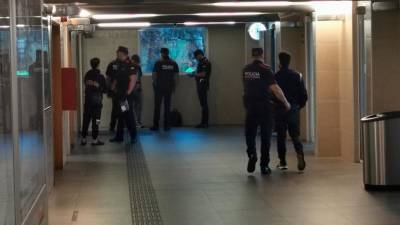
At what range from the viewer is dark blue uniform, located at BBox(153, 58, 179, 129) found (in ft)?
59.6

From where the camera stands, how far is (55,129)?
36.8ft

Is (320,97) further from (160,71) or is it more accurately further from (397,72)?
(160,71)

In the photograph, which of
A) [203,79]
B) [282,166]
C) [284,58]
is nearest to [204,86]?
[203,79]

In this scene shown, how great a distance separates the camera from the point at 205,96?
18891mm

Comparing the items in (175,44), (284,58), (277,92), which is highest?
(175,44)

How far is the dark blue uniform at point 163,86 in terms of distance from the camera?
18.2 m

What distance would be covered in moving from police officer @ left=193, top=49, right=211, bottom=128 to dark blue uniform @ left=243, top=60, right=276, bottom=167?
325 inches

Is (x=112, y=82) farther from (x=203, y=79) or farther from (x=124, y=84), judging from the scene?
(x=203, y=79)

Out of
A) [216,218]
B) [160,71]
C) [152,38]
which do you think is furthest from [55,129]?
[152,38]

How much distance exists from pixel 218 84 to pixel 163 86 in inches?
87.2

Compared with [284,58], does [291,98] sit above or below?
below

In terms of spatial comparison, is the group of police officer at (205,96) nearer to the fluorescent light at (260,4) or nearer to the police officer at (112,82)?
the police officer at (112,82)

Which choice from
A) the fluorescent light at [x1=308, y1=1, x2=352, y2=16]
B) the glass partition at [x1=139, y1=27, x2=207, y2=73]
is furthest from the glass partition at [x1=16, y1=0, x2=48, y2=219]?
the glass partition at [x1=139, y1=27, x2=207, y2=73]

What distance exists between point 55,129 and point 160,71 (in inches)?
284
